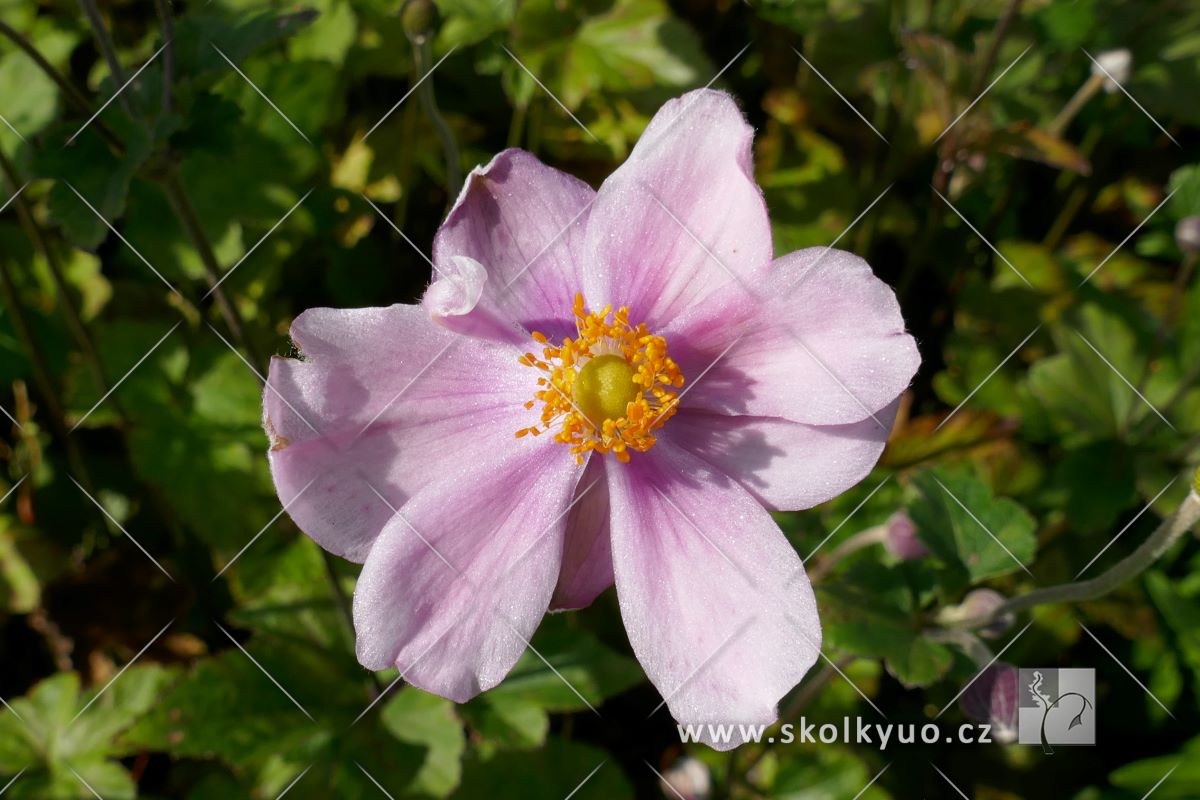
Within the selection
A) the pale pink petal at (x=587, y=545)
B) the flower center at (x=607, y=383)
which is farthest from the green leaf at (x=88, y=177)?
the pale pink petal at (x=587, y=545)

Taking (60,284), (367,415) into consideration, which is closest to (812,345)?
(367,415)

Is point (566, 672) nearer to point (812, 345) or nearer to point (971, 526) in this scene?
point (971, 526)

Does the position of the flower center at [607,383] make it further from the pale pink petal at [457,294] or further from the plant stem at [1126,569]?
the plant stem at [1126,569]

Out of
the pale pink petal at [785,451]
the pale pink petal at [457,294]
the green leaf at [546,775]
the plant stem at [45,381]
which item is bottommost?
the green leaf at [546,775]

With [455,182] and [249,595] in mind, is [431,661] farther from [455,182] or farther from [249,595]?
[249,595]

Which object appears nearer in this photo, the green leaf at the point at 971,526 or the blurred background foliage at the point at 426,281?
the green leaf at the point at 971,526
